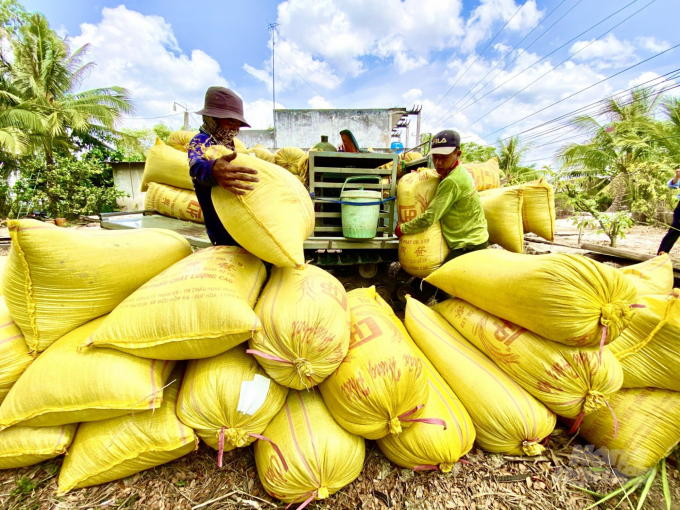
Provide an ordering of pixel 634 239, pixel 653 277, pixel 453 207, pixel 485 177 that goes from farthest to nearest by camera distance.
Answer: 1. pixel 634 239
2. pixel 485 177
3. pixel 453 207
4. pixel 653 277

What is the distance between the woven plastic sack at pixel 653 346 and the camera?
1400 millimetres

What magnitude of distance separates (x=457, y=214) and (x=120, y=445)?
8.41 feet

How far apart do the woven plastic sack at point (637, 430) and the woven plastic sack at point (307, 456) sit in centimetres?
128

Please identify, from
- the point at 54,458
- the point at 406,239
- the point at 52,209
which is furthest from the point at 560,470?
the point at 52,209

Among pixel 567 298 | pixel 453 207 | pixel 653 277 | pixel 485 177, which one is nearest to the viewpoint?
pixel 567 298

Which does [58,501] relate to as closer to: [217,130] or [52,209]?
[217,130]

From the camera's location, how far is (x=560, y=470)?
1.43 metres

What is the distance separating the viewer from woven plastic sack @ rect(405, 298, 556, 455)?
1.39m

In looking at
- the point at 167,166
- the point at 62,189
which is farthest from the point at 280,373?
the point at 62,189

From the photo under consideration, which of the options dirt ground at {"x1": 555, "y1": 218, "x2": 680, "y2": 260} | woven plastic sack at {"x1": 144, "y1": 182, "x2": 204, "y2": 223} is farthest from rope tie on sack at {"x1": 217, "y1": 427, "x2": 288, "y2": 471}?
dirt ground at {"x1": 555, "y1": 218, "x2": 680, "y2": 260}

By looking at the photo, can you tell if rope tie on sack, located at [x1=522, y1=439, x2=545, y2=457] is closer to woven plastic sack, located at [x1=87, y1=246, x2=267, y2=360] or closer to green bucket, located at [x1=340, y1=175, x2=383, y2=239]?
woven plastic sack, located at [x1=87, y1=246, x2=267, y2=360]

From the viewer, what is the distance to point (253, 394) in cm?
124

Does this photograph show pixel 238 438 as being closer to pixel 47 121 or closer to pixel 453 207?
pixel 453 207

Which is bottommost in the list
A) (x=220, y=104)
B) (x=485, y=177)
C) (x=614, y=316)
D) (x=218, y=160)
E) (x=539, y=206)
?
(x=614, y=316)
